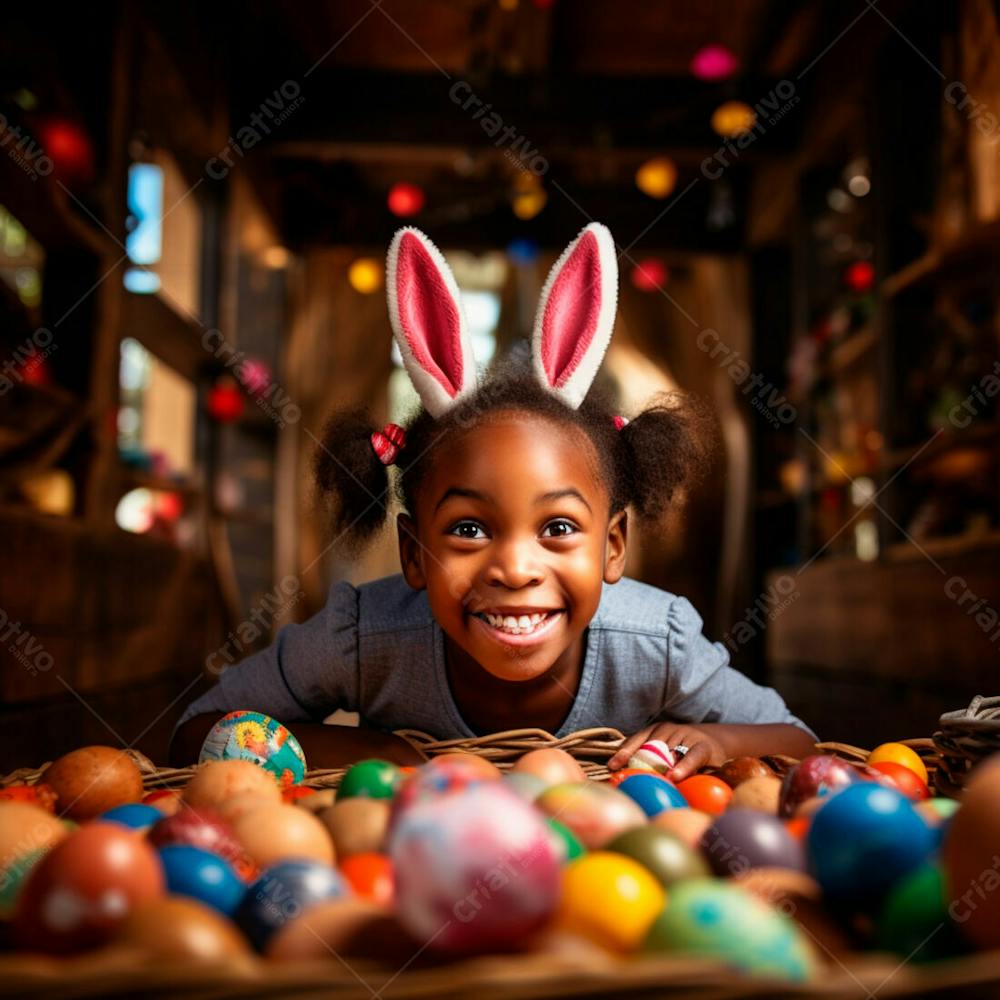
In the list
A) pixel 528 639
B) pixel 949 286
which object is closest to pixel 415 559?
pixel 528 639

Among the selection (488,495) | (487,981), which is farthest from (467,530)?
(487,981)

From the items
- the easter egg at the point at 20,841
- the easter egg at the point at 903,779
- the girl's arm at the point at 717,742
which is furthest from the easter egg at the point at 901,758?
the easter egg at the point at 20,841

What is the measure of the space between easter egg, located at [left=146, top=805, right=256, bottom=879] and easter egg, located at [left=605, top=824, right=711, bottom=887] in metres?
0.28

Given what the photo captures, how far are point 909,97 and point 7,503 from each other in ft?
10.8

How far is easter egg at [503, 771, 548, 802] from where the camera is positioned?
979mm

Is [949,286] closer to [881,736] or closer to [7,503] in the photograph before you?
[881,736]

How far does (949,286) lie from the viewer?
364 cm

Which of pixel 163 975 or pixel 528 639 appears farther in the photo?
pixel 528 639

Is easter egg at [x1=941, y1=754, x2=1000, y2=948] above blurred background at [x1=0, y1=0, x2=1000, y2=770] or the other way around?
the other way around

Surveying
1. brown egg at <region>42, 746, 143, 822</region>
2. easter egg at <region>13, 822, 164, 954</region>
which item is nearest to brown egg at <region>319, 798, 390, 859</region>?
easter egg at <region>13, 822, 164, 954</region>

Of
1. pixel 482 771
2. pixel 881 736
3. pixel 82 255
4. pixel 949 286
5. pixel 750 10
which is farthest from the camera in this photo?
pixel 750 10

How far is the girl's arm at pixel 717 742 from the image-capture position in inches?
52.0

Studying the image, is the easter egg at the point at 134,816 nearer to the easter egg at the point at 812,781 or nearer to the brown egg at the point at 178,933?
the brown egg at the point at 178,933

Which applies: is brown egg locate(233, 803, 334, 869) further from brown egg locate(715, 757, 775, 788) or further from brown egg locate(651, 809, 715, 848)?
brown egg locate(715, 757, 775, 788)
